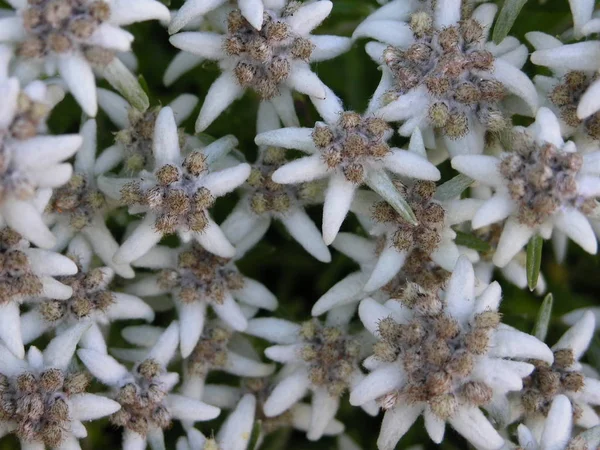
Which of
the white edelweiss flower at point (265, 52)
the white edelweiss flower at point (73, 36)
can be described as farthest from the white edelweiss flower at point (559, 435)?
the white edelweiss flower at point (73, 36)

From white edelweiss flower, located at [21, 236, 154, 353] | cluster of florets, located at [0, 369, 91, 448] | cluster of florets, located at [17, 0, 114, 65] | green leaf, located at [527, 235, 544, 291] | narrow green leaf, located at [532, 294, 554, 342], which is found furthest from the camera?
narrow green leaf, located at [532, 294, 554, 342]

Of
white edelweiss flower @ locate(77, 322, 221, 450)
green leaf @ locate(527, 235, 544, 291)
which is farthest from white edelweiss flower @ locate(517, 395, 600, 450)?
white edelweiss flower @ locate(77, 322, 221, 450)

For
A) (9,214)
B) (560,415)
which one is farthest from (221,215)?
(560,415)

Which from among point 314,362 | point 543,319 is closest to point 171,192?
point 314,362

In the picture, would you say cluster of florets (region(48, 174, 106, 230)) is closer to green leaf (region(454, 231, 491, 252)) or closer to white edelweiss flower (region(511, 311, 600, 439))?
green leaf (region(454, 231, 491, 252))

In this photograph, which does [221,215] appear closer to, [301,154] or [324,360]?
[301,154]

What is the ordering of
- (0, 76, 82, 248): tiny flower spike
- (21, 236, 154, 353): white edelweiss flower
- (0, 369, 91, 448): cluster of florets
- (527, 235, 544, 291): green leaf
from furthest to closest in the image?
1. (21, 236, 154, 353): white edelweiss flower
2. (527, 235, 544, 291): green leaf
3. (0, 369, 91, 448): cluster of florets
4. (0, 76, 82, 248): tiny flower spike

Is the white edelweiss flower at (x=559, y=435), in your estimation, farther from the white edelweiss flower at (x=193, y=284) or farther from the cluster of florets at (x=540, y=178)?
the white edelweiss flower at (x=193, y=284)
